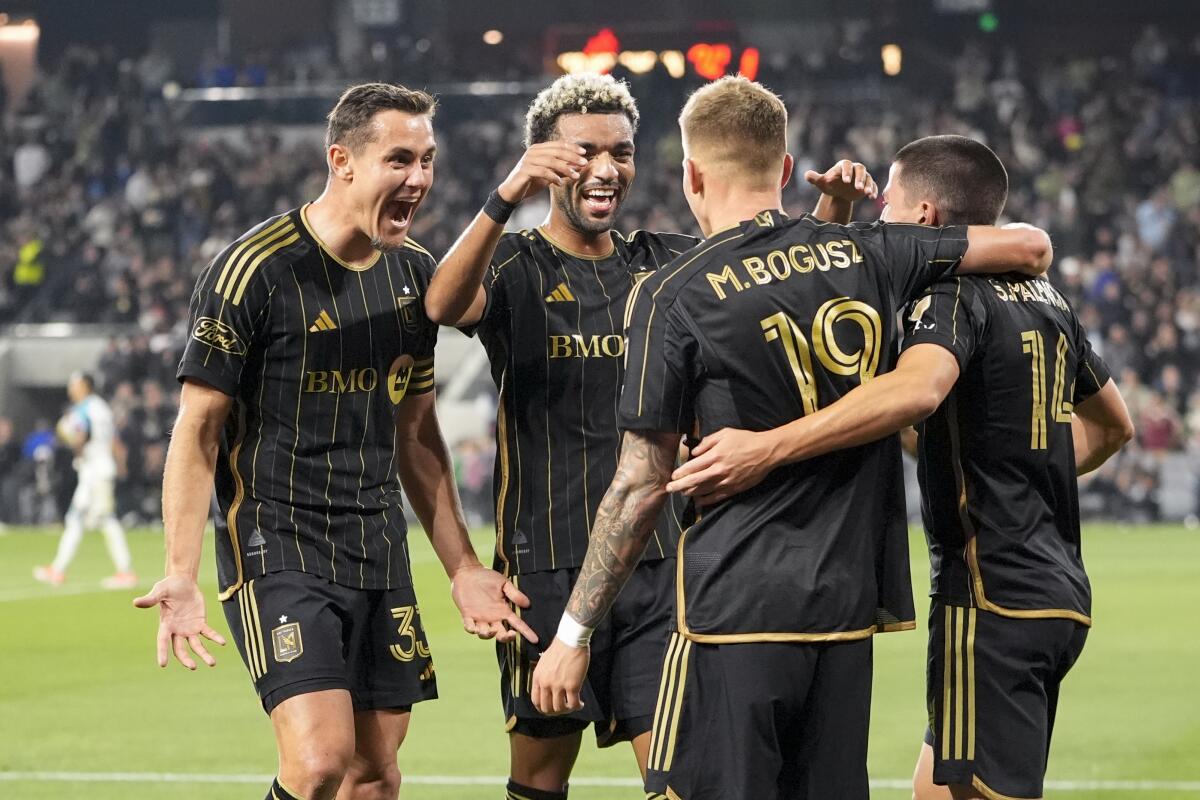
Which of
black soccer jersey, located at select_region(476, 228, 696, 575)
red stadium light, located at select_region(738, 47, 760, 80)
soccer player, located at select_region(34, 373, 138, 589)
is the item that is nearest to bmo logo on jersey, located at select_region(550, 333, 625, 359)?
black soccer jersey, located at select_region(476, 228, 696, 575)

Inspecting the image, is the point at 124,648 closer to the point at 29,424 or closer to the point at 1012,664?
the point at 1012,664

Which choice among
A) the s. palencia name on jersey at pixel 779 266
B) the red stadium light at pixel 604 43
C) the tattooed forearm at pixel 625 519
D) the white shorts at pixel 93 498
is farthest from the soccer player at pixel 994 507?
the red stadium light at pixel 604 43

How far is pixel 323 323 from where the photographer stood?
497 centimetres

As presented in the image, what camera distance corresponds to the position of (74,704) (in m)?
10.4

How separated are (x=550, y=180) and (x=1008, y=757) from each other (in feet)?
6.23

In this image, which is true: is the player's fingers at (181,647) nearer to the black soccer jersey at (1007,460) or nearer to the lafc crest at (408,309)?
the lafc crest at (408,309)

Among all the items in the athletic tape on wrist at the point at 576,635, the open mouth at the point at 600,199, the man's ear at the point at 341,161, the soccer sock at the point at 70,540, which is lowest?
the soccer sock at the point at 70,540

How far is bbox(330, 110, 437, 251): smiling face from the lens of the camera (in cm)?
503

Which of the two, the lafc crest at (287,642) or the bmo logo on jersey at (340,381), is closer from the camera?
the lafc crest at (287,642)

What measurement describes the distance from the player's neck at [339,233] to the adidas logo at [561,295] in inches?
22.5

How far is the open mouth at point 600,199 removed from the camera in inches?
208

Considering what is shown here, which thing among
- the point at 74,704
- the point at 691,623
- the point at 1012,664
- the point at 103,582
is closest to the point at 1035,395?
the point at 1012,664

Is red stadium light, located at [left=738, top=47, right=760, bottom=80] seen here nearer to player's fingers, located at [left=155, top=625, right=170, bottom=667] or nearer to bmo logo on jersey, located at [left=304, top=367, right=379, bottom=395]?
bmo logo on jersey, located at [left=304, top=367, right=379, bottom=395]

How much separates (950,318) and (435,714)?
247 inches
